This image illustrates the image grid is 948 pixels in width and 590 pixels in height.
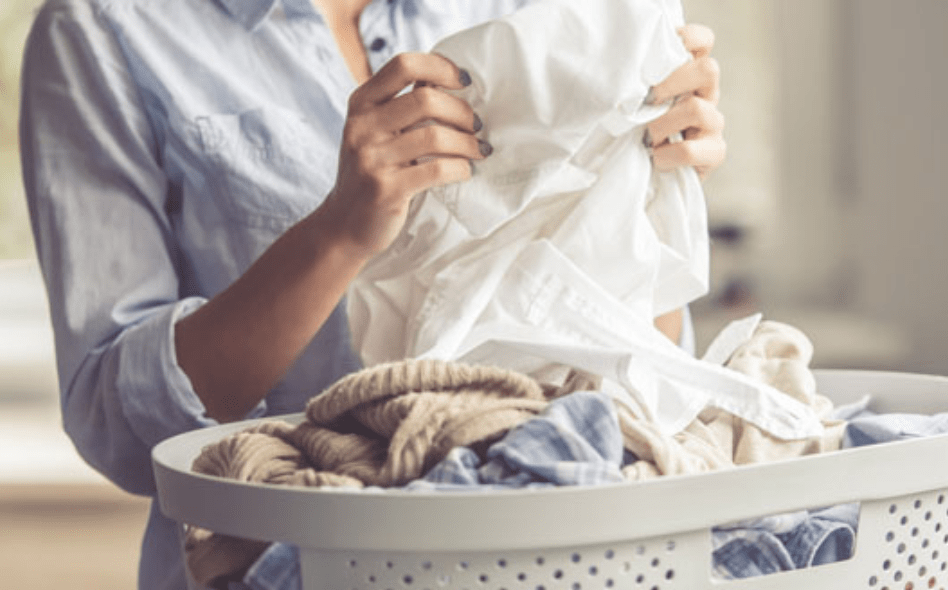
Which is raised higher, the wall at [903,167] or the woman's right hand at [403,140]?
the woman's right hand at [403,140]

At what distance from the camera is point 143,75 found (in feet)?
3.08

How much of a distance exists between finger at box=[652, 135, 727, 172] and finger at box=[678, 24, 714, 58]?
0.05 m

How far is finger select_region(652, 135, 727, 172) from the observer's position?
2.40 feet

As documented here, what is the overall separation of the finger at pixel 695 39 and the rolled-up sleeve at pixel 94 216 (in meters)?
0.37

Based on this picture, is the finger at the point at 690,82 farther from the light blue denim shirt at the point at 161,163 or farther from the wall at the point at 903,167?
the wall at the point at 903,167

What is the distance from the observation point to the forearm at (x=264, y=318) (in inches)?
29.2

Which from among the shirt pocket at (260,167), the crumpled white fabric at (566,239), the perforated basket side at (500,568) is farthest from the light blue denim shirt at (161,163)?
the perforated basket side at (500,568)

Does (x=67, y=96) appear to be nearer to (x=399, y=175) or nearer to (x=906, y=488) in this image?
(x=399, y=175)

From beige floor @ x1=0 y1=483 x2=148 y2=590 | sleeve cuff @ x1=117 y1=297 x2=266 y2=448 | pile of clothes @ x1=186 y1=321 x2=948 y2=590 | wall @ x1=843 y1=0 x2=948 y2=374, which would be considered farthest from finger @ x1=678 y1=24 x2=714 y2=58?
beige floor @ x1=0 y1=483 x2=148 y2=590

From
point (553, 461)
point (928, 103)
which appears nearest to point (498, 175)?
point (553, 461)

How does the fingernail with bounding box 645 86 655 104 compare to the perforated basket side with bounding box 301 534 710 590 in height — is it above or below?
above

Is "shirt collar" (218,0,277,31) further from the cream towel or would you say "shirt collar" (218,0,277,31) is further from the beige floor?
the beige floor

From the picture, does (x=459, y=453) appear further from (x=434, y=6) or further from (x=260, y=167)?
(x=434, y=6)

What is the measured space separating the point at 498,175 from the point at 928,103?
1700 mm
